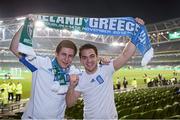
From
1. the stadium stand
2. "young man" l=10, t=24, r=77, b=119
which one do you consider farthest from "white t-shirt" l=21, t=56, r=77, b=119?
the stadium stand

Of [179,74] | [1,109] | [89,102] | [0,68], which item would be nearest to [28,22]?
[89,102]

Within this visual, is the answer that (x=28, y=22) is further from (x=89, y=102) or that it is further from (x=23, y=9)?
(x=23, y=9)

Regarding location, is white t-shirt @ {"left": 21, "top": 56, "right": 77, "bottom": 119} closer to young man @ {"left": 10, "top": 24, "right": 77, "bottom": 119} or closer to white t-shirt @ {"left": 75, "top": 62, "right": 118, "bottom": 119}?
young man @ {"left": 10, "top": 24, "right": 77, "bottom": 119}

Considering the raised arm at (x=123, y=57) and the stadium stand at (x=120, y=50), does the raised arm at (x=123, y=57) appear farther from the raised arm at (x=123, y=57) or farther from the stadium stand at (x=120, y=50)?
the stadium stand at (x=120, y=50)

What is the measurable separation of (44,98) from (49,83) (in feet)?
0.34

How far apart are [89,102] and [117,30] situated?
1021 millimetres

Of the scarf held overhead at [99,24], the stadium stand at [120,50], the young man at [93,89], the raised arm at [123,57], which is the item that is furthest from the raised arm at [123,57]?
the stadium stand at [120,50]

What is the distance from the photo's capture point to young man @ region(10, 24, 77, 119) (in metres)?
2.17

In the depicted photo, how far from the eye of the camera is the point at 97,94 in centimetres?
237

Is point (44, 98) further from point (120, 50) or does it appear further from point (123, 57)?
point (120, 50)

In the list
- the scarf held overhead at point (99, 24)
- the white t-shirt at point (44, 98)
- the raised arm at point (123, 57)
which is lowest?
the white t-shirt at point (44, 98)

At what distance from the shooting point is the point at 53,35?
2250 centimetres

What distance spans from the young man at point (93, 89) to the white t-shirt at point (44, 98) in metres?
0.14

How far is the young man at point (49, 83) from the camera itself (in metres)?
2.17
